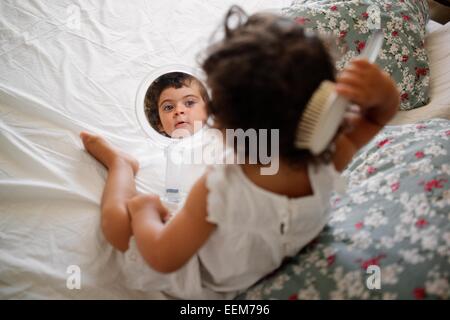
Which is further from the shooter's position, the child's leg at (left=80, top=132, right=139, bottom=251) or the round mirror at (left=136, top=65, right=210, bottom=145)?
the round mirror at (left=136, top=65, right=210, bottom=145)

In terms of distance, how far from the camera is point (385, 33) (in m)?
1.10

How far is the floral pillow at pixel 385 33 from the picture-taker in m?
1.07

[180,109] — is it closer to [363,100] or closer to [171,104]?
[171,104]

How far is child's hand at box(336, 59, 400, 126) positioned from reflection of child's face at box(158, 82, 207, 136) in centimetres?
56

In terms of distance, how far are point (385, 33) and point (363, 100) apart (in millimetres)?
722

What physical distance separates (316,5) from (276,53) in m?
0.75

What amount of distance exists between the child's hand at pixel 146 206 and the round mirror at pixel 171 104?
286 millimetres

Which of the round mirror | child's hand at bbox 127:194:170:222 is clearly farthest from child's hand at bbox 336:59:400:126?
the round mirror

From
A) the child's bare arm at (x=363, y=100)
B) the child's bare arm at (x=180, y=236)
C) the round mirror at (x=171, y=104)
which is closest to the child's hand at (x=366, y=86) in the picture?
the child's bare arm at (x=363, y=100)

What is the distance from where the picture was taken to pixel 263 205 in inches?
22.2

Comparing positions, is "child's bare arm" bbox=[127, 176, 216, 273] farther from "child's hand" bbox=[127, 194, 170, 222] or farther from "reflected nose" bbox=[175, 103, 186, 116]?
"reflected nose" bbox=[175, 103, 186, 116]

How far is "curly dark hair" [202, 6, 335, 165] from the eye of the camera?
1.58 feet

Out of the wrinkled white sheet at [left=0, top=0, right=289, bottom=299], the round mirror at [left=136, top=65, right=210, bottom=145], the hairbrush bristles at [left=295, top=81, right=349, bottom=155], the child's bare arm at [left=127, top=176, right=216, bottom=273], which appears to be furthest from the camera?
the round mirror at [left=136, top=65, right=210, bottom=145]

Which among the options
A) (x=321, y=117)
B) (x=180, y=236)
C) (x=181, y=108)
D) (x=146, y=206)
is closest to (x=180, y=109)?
(x=181, y=108)
